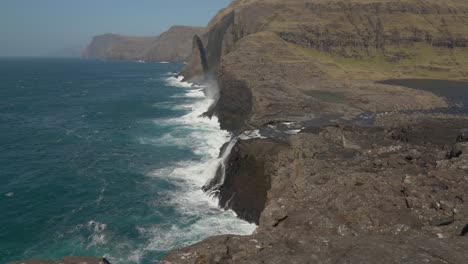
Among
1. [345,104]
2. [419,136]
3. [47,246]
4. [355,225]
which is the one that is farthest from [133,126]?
[355,225]

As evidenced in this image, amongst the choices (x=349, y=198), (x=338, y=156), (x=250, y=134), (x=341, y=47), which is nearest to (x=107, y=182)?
(x=250, y=134)

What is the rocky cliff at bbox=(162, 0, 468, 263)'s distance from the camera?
18328mm

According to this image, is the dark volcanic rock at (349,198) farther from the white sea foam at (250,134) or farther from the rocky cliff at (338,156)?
the white sea foam at (250,134)

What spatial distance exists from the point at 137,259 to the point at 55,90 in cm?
11944

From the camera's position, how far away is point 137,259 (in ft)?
107

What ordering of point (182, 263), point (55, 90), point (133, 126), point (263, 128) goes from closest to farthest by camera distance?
point (182, 263) → point (263, 128) → point (133, 126) → point (55, 90)

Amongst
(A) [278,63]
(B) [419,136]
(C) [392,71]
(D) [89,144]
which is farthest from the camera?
(C) [392,71]

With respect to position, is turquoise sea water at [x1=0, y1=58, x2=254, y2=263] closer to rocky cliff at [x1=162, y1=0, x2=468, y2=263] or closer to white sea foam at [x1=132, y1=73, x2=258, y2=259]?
white sea foam at [x1=132, y1=73, x2=258, y2=259]

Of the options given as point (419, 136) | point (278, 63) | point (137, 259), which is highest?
point (278, 63)

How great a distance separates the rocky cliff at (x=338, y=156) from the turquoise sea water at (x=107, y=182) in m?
5.22

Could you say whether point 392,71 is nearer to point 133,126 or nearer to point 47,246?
point 133,126

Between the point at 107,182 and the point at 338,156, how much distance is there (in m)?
28.8

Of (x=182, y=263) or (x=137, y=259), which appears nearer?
(x=182, y=263)

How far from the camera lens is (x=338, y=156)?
125ft
